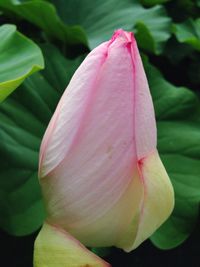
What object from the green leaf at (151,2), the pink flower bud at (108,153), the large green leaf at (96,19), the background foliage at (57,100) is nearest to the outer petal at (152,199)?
the pink flower bud at (108,153)

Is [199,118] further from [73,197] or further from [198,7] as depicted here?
[198,7]

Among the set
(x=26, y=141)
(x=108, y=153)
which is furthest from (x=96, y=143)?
(x=26, y=141)

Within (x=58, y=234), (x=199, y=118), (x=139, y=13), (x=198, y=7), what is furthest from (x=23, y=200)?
(x=198, y=7)

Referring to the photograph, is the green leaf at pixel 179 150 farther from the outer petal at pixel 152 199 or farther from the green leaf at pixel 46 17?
the outer petal at pixel 152 199

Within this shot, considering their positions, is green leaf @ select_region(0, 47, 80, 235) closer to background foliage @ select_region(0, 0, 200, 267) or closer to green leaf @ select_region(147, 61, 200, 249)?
background foliage @ select_region(0, 0, 200, 267)

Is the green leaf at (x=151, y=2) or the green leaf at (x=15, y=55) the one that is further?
the green leaf at (x=151, y=2)

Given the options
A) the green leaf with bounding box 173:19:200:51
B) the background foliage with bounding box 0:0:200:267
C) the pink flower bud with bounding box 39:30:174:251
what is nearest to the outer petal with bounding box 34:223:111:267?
the pink flower bud with bounding box 39:30:174:251
